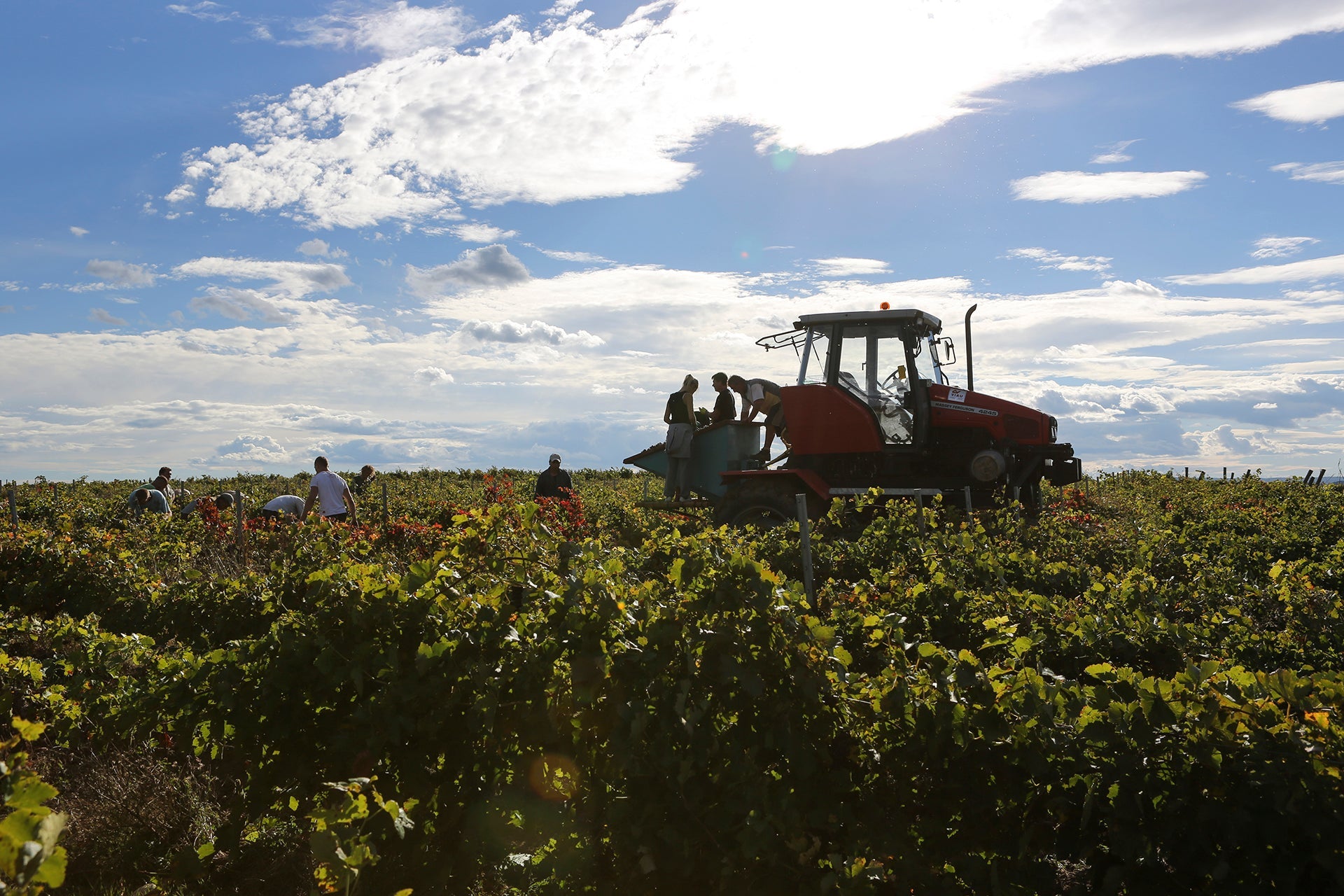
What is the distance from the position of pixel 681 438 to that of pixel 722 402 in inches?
27.6

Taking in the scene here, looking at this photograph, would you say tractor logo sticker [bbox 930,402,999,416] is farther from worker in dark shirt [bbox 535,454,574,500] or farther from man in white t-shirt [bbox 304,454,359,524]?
man in white t-shirt [bbox 304,454,359,524]

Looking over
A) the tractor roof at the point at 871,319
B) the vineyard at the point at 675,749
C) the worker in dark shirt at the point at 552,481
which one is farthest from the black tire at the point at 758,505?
the vineyard at the point at 675,749

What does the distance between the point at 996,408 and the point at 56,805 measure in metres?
9.66

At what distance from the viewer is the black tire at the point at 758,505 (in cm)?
973

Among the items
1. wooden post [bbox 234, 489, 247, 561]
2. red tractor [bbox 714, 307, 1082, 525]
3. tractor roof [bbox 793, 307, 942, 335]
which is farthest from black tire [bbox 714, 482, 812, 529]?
wooden post [bbox 234, 489, 247, 561]

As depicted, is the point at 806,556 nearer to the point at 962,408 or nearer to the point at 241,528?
the point at 962,408

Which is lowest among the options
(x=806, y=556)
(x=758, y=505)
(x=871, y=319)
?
(x=806, y=556)

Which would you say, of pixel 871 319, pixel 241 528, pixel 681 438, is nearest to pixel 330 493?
pixel 241 528

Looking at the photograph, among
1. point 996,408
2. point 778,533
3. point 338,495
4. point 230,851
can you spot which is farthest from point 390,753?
point 338,495

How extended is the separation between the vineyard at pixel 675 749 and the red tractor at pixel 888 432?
567 cm

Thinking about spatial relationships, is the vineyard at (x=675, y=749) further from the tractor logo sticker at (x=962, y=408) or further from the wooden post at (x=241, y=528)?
the tractor logo sticker at (x=962, y=408)

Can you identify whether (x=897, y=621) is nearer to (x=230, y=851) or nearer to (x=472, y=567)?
(x=472, y=567)

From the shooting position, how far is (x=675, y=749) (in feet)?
9.04

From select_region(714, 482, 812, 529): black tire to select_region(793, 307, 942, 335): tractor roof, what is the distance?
1.92 meters
